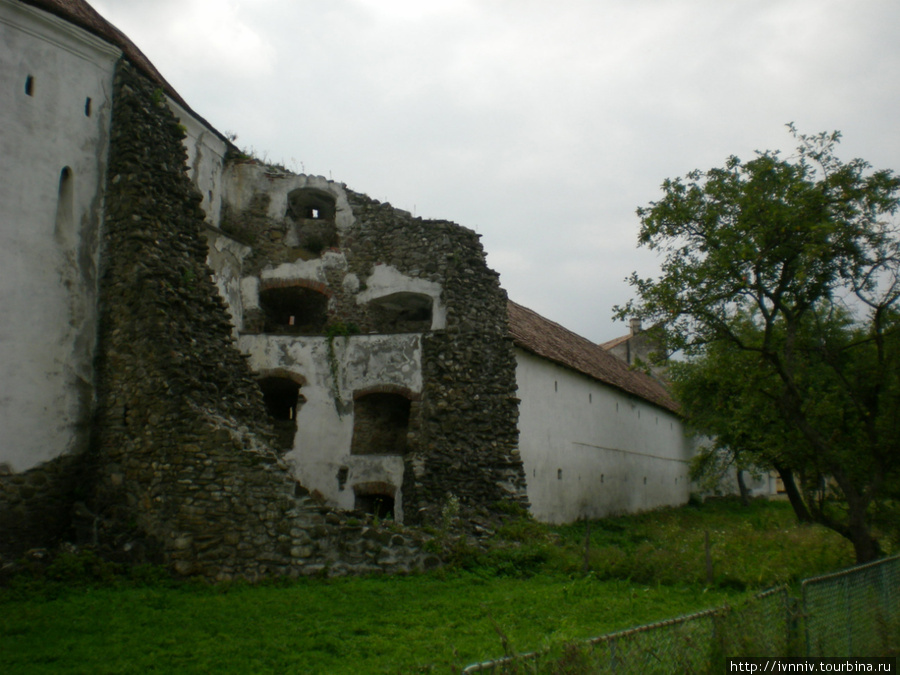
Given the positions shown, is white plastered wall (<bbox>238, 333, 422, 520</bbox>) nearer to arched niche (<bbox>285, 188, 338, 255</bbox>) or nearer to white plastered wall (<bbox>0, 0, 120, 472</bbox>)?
arched niche (<bbox>285, 188, 338, 255</bbox>)

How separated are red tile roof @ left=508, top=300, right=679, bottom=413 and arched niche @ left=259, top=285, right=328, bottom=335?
4683mm

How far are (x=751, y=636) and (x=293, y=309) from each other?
1476cm

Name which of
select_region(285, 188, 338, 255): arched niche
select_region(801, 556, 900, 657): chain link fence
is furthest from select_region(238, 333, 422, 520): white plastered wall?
select_region(801, 556, 900, 657): chain link fence

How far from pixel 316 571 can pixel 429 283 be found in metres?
7.74

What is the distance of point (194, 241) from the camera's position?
42.4 feet

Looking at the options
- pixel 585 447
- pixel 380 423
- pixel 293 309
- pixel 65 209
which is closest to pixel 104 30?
pixel 65 209

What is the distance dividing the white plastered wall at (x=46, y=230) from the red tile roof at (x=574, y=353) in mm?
9281

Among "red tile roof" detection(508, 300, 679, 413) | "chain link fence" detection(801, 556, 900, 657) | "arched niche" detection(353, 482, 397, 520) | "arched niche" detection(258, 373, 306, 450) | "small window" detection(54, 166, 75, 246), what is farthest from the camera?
"red tile roof" detection(508, 300, 679, 413)

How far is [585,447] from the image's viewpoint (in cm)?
2200

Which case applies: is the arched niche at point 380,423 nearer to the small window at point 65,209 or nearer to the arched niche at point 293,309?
the arched niche at point 293,309

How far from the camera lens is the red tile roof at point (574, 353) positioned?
65.9ft

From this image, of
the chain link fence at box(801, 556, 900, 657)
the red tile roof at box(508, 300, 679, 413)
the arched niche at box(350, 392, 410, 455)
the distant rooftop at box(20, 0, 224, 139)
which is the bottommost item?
the chain link fence at box(801, 556, 900, 657)

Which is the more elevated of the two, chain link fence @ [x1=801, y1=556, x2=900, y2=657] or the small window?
the small window

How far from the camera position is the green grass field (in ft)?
23.7
